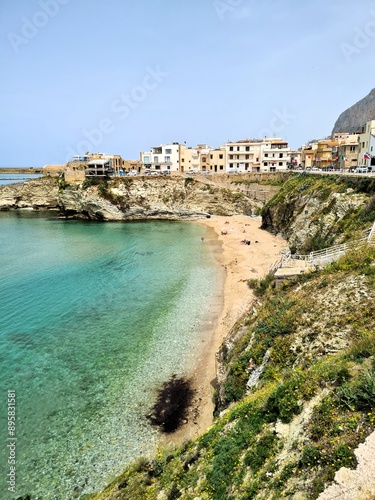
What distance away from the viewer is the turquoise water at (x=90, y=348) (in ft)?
49.5

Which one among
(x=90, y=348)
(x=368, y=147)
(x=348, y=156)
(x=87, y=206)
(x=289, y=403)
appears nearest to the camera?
(x=289, y=403)

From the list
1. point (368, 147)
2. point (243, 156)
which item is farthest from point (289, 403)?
point (243, 156)

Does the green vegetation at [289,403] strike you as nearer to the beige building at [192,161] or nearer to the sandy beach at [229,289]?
the sandy beach at [229,289]

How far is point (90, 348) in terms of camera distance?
23.9 m

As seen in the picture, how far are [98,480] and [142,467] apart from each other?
3.59 metres

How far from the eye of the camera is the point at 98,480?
1394 centimetres

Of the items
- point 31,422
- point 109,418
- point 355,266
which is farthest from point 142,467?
point 355,266

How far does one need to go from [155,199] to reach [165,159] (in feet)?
85.0

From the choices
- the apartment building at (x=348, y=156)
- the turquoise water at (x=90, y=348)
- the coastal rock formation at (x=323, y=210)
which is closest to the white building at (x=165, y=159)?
the apartment building at (x=348, y=156)

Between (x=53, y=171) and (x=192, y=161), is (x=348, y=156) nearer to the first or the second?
(x=192, y=161)

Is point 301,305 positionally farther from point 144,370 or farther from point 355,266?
point 144,370

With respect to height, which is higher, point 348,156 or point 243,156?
point 243,156

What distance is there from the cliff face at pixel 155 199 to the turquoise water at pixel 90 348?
114 ft

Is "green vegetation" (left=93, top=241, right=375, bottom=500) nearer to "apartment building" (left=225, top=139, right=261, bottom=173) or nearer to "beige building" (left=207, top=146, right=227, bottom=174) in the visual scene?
"apartment building" (left=225, top=139, right=261, bottom=173)
